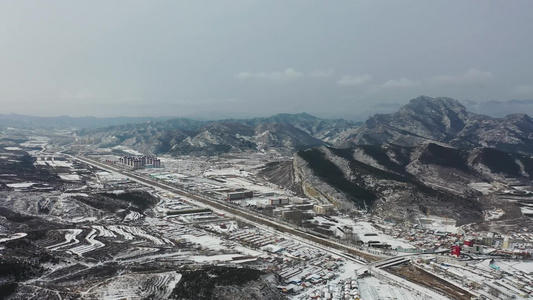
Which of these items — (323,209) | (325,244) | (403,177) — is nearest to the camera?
(325,244)

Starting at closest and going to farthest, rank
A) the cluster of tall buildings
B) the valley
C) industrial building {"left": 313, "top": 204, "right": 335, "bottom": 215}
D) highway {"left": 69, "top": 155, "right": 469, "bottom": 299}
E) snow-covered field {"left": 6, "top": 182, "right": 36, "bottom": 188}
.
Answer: the valley, highway {"left": 69, "top": 155, "right": 469, "bottom": 299}, industrial building {"left": 313, "top": 204, "right": 335, "bottom": 215}, snow-covered field {"left": 6, "top": 182, "right": 36, "bottom": 188}, the cluster of tall buildings

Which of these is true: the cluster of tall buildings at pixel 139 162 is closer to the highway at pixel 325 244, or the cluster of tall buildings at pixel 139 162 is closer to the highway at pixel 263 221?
the highway at pixel 263 221

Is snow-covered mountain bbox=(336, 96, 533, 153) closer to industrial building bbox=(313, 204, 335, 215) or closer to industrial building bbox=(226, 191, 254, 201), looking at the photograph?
industrial building bbox=(226, 191, 254, 201)

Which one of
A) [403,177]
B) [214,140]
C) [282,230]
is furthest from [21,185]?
[214,140]

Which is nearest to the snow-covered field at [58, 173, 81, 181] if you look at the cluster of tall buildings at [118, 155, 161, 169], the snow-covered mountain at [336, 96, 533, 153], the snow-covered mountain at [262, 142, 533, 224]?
the cluster of tall buildings at [118, 155, 161, 169]

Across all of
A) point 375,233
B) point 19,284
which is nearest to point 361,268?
point 375,233

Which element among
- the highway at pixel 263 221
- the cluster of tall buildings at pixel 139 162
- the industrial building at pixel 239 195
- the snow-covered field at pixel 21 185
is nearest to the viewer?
the highway at pixel 263 221

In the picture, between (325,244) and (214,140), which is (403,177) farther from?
(214,140)

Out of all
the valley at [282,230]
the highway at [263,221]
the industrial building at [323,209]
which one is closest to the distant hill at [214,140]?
the valley at [282,230]

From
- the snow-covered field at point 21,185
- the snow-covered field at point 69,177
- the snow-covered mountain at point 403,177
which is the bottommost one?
the snow-covered field at point 69,177

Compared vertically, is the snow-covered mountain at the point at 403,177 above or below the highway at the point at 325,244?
above

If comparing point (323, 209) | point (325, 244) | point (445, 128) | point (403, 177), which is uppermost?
point (445, 128)

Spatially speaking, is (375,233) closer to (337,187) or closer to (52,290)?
(337,187)
